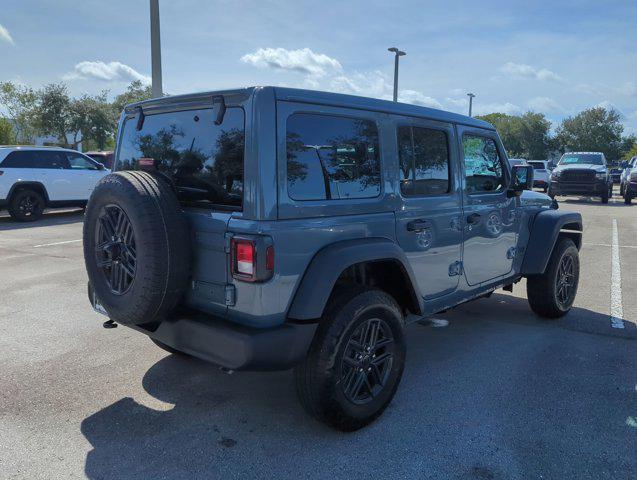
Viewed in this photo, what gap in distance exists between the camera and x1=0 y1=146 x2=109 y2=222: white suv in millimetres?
12125

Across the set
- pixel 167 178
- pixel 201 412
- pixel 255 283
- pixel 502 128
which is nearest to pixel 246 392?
pixel 201 412

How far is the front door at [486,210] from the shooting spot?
159 inches

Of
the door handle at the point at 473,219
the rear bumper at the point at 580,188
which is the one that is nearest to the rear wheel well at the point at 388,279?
the door handle at the point at 473,219

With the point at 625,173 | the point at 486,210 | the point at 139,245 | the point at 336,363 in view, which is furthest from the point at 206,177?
the point at 625,173

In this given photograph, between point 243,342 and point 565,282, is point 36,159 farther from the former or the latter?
point 243,342

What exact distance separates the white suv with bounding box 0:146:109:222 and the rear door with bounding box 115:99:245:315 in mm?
10672

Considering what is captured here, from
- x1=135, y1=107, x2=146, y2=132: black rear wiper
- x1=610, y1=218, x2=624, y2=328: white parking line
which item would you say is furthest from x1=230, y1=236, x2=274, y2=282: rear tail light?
x1=610, y1=218, x2=624, y2=328: white parking line

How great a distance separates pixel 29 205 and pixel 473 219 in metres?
11.6

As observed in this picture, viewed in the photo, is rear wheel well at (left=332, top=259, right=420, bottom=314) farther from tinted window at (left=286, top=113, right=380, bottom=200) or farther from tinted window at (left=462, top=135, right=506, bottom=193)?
tinted window at (left=462, top=135, right=506, bottom=193)

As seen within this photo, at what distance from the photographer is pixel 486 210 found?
4.20 meters

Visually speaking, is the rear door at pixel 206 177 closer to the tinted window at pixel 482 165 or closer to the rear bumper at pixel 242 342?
the rear bumper at pixel 242 342

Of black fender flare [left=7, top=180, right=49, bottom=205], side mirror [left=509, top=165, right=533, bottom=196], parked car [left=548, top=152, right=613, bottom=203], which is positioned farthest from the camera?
parked car [left=548, top=152, right=613, bottom=203]

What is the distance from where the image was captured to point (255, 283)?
8.78 ft

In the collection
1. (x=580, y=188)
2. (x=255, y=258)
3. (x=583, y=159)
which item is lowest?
(x=255, y=258)
